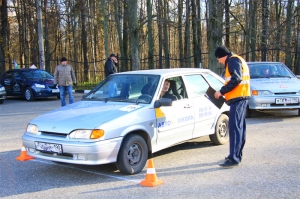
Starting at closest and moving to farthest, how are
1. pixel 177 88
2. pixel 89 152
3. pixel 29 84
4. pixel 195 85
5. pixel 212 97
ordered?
pixel 89 152 → pixel 212 97 → pixel 177 88 → pixel 195 85 → pixel 29 84

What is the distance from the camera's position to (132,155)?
505cm

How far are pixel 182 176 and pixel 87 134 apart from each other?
4.93ft

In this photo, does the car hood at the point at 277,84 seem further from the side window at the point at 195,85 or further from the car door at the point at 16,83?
the car door at the point at 16,83

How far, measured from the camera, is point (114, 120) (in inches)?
189

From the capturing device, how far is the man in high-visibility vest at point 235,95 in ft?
17.1

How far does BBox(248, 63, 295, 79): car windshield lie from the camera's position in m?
10.5

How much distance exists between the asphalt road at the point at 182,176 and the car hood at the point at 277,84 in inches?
99.0

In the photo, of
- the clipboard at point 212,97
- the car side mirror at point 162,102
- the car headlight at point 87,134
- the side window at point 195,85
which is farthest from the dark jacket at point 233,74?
the car headlight at point 87,134

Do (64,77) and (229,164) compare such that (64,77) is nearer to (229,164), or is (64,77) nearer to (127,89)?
(127,89)

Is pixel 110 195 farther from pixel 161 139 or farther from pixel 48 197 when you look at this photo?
pixel 161 139

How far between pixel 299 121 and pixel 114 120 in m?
6.28

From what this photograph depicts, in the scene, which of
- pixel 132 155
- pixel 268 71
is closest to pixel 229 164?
pixel 132 155

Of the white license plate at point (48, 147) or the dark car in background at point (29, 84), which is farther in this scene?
the dark car in background at point (29, 84)

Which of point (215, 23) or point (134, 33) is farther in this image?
point (134, 33)
